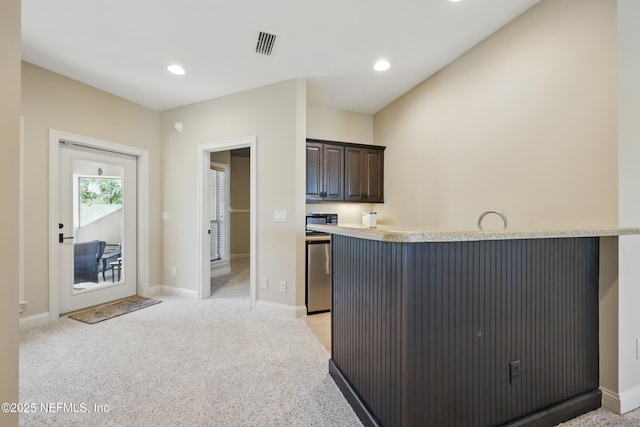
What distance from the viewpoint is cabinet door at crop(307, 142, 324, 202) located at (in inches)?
155

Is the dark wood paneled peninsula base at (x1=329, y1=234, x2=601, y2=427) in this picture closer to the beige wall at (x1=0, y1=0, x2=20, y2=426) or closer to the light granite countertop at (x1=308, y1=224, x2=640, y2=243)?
the light granite countertop at (x1=308, y1=224, x2=640, y2=243)

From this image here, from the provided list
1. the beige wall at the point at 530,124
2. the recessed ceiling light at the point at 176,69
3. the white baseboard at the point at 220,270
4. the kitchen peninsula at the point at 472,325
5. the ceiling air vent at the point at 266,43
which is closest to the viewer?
the kitchen peninsula at the point at 472,325

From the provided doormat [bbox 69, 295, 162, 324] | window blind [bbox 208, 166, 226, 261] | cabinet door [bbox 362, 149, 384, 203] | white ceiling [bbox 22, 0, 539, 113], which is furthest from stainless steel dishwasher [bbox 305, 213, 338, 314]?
window blind [bbox 208, 166, 226, 261]

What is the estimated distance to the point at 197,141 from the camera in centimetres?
399

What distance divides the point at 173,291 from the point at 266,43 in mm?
3554

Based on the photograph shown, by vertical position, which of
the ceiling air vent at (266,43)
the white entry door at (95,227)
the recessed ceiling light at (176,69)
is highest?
the ceiling air vent at (266,43)

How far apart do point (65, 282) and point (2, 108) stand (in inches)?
116

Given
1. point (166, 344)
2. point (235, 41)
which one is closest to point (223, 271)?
point (166, 344)

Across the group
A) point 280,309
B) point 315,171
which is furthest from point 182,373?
point 315,171

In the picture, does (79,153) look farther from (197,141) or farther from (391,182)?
(391,182)

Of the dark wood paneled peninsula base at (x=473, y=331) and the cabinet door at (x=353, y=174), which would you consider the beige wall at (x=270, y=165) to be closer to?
the cabinet door at (x=353, y=174)

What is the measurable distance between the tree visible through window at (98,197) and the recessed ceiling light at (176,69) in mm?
1741

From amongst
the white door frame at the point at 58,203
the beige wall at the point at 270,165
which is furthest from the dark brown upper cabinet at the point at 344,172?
the white door frame at the point at 58,203

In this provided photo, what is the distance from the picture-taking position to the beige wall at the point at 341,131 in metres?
4.34
